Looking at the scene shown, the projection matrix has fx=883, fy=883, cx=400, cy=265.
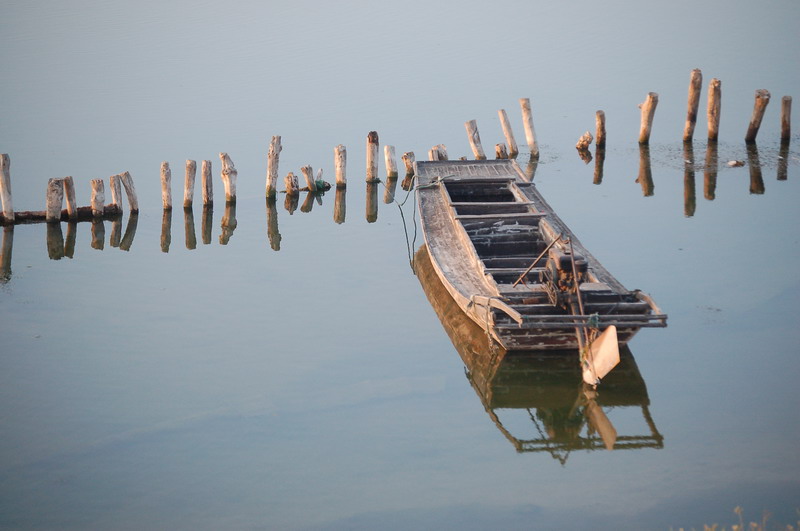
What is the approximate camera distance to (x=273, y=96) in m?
35.8

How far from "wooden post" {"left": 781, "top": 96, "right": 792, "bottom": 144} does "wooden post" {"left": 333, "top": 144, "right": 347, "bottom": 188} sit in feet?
40.8

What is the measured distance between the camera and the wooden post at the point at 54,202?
2066cm

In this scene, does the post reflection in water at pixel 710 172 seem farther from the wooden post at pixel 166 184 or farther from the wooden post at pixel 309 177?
the wooden post at pixel 166 184

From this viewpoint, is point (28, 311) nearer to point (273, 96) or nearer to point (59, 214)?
point (59, 214)

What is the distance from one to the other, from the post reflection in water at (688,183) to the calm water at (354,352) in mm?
89

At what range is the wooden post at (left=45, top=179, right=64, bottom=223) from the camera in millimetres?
20656

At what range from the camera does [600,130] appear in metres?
26.2

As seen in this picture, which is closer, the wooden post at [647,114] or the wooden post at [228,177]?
the wooden post at [228,177]

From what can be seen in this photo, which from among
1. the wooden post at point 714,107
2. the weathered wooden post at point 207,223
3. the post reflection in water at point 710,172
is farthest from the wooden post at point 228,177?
the wooden post at point 714,107

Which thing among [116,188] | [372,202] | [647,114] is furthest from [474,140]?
[116,188]

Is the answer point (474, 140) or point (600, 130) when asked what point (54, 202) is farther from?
point (600, 130)

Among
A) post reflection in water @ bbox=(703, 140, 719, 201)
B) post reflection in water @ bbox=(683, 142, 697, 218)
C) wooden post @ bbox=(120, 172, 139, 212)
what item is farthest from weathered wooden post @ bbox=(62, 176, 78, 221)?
post reflection in water @ bbox=(703, 140, 719, 201)

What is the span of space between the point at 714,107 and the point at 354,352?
1520cm

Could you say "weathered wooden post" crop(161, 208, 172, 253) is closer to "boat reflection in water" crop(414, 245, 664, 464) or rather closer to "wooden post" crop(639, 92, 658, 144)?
"boat reflection in water" crop(414, 245, 664, 464)
